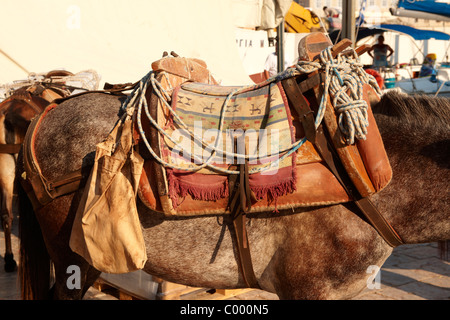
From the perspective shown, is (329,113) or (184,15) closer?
(329,113)

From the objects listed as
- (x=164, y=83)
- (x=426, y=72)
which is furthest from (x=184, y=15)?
(x=426, y=72)

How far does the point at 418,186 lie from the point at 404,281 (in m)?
2.78

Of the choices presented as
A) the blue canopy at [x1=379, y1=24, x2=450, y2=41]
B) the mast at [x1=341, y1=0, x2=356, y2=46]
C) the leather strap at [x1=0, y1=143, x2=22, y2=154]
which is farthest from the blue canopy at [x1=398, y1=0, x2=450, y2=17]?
the leather strap at [x1=0, y1=143, x2=22, y2=154]

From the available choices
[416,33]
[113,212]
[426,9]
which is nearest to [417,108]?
[113,212]

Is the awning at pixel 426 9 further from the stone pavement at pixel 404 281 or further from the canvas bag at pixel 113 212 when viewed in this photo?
the canvas bag at pixel 113 212

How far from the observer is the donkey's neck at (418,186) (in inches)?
78.9

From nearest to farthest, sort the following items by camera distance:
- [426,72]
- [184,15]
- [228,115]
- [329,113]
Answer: [329,113]
[228,115]
[184,15]
[426,72]

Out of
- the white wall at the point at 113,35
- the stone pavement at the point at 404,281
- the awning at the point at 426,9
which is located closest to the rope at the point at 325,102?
the stone pavement at the point at 404,281

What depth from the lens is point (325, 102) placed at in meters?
1.96

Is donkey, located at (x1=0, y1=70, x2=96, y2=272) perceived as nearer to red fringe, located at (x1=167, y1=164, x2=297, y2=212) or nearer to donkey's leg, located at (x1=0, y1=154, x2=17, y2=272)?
donkey's leg, located at (x1=0, y1=154, x2=17, y2=272)

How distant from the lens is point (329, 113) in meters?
1.99

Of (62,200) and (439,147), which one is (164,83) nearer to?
(62,200)

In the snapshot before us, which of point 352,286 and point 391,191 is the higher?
point 391,191
